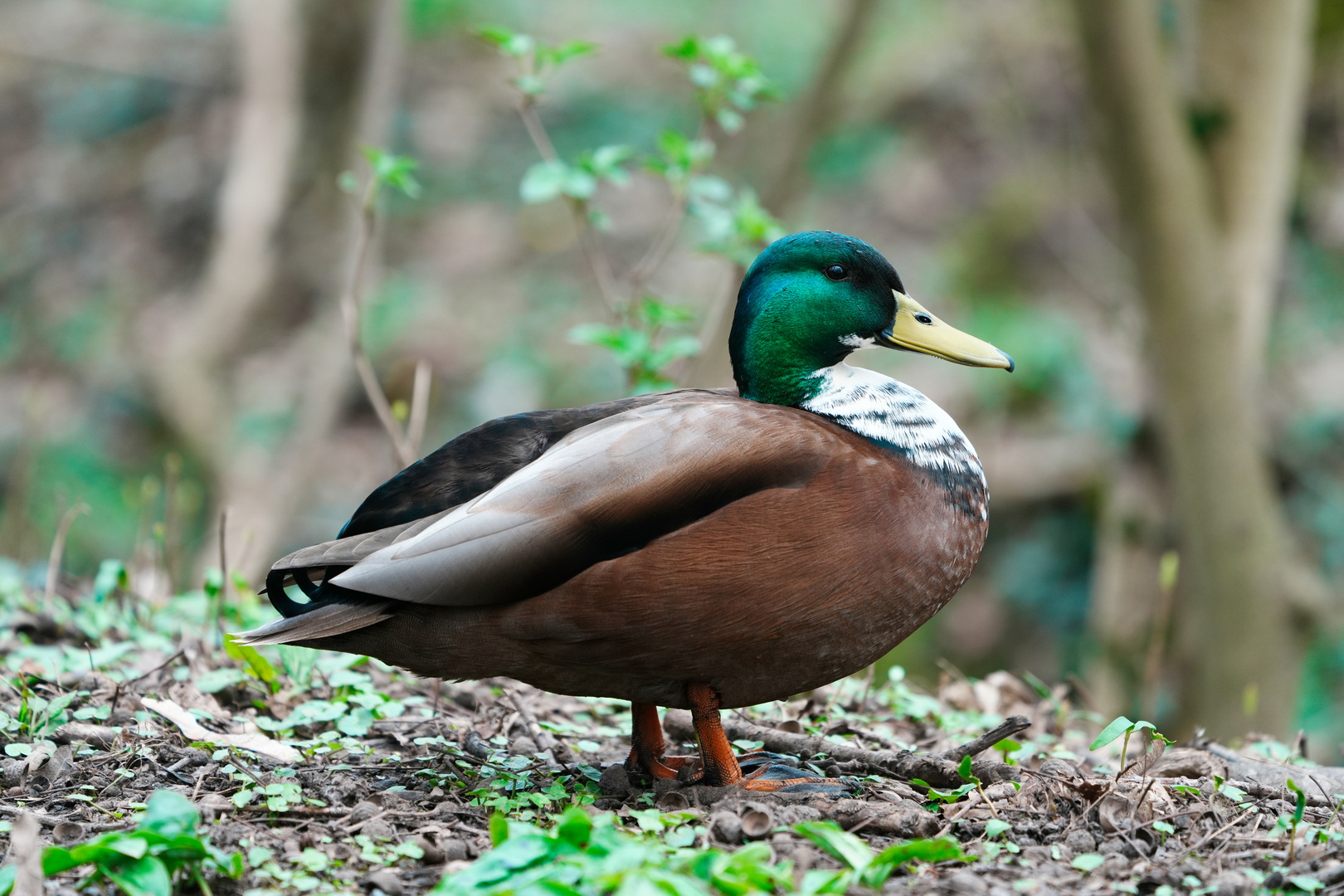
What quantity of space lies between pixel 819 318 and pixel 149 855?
185cm

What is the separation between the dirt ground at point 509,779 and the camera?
7.89 feet

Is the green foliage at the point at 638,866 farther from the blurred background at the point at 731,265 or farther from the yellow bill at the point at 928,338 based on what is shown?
the blurred background at the point at 731,265

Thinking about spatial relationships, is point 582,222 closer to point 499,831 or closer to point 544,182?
point 544,182

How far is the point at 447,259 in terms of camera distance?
11305 millimetres

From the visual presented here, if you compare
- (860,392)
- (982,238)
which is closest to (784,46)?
(982,238)

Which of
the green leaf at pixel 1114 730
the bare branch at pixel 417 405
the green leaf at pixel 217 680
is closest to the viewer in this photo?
the green leaf at pixel 1114 730

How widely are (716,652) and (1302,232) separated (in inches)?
291

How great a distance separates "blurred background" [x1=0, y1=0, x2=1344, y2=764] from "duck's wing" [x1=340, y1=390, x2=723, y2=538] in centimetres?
119

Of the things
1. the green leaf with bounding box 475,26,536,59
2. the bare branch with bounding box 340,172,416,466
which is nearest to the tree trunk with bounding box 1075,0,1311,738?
the green leaf with bounding box 475,26,536,59

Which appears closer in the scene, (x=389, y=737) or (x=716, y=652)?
(x=716, y=652)

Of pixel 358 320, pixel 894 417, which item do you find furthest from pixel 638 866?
pixel 358 320

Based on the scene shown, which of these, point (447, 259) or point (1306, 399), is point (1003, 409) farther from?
point (447, 259)

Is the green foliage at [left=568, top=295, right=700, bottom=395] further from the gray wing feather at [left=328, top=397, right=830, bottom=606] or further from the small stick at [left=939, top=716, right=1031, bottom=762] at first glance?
the small stick at [left=939, top=716, right=1031, bottom=762]

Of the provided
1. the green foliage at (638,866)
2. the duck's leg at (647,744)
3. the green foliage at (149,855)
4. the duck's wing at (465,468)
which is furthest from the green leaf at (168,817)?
the duck's leg at (647,744)
